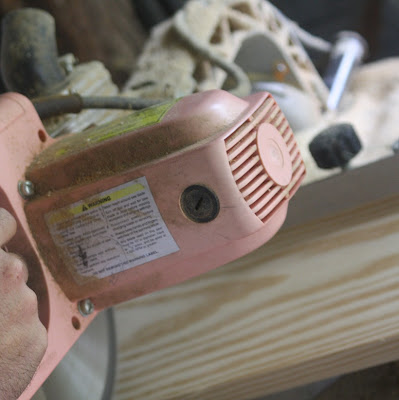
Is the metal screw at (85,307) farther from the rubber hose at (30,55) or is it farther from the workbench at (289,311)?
the rubber hose at (30,55)

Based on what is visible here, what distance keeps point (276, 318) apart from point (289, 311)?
0.02m

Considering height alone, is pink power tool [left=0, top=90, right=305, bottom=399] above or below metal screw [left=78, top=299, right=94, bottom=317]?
above

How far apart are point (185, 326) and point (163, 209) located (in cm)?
27

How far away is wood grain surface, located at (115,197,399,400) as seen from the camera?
Answer: 673 millimetres

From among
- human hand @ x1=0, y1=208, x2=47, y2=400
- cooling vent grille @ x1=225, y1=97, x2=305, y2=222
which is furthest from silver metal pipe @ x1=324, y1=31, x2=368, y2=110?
human hand @ x1=0, y1=208, x2=47, y2=400

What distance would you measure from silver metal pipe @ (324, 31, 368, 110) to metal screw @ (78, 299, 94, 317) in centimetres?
137

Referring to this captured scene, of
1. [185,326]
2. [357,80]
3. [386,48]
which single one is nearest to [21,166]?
[185,326]

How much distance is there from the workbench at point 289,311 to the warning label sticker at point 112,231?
0.64ft

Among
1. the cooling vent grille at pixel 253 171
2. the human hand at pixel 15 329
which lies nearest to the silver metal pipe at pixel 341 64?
the cooling vent grille at pixel 253 171

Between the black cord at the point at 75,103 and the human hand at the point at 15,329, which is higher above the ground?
the black cord at the point at 75,103

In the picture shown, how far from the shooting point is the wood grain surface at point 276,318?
0.67 meters

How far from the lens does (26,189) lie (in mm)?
637

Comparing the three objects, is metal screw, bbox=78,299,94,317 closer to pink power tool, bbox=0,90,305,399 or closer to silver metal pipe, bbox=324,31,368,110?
pink power tool, bbox=0,90,305,399

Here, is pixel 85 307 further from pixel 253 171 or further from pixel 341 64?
pixel 341 64
